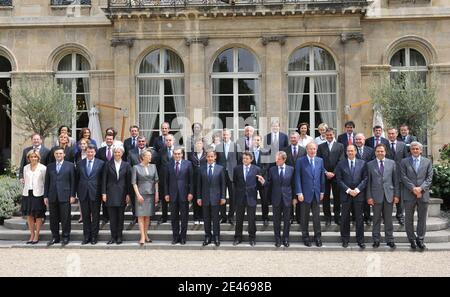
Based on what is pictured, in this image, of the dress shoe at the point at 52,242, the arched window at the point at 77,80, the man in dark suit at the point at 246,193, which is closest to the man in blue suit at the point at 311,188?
the man in dark suit at the point at 246,193

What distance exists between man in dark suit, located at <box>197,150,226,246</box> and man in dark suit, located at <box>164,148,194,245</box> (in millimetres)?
245

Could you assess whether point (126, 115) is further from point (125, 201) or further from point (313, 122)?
point (125, 201)

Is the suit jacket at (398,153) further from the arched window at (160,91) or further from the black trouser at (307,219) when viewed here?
the arched window at (160,91)

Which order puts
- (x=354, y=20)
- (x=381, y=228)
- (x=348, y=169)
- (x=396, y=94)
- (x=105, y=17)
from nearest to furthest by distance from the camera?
(x=348, y=169)
(x=381, y=228)
(x=396, y=94)
(x=354, y=20)
(x=105, y=17)

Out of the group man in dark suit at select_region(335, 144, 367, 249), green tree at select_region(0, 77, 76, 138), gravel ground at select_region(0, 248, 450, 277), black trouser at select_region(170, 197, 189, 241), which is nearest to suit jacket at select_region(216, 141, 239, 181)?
black trouser at select_region(170, 197, 189, 241)

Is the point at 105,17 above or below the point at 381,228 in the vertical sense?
above

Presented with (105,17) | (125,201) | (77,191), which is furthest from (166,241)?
(105,17)

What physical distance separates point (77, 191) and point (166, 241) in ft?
6.75

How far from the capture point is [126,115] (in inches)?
732

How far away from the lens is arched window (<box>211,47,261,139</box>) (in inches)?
741

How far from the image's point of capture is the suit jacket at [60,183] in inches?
427

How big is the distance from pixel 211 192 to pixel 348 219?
2691 mm

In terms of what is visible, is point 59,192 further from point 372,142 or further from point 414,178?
point 414,178

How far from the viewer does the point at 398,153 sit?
37.5 ft
